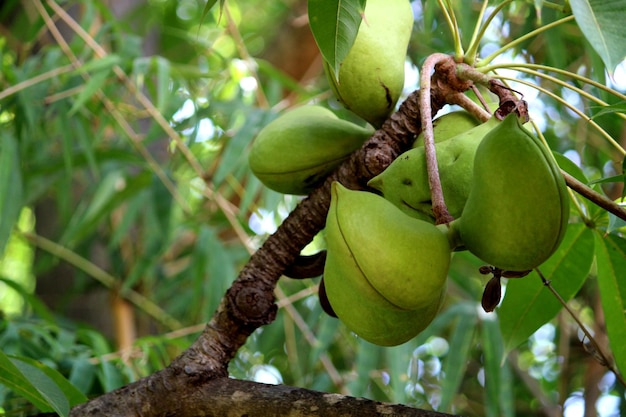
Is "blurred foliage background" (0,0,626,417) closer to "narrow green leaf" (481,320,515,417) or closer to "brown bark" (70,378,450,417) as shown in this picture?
"narrow green leaf" (481,320,515,417)

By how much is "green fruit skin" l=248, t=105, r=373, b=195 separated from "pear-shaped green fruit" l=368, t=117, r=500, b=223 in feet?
0.57

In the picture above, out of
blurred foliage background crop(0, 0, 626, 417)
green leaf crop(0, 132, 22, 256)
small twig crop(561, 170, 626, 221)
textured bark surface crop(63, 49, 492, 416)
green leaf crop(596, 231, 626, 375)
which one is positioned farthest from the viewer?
blurred foliage background crop(0, 0, 626, 417)

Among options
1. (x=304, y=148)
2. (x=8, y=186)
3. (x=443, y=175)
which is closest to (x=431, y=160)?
(x=443, y=175)

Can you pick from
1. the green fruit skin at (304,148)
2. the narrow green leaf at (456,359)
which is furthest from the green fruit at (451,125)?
the narrow green leaf at (456,359)

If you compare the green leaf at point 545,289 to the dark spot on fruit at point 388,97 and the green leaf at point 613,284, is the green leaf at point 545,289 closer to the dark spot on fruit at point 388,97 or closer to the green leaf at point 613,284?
the green leaf at point 613,284

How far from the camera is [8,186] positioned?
1.70m

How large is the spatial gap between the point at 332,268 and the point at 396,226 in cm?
10

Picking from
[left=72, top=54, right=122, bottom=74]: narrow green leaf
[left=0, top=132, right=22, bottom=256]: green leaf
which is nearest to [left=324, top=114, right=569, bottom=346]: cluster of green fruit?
[left=0, top=132, right=22, bottom=256]: green leaf

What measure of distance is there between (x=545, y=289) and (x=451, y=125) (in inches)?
13.7

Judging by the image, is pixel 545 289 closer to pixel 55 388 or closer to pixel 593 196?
pixel 593 196

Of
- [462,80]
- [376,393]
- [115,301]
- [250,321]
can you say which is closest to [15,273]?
[115,301]

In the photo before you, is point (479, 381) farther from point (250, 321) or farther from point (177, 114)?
point (250, 321)

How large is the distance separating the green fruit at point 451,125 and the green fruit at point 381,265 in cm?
18

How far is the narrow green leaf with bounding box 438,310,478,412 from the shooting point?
5.64ft
